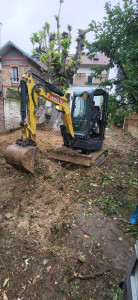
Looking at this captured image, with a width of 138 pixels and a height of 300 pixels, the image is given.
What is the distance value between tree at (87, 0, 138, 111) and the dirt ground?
Answer: 2.37 metres

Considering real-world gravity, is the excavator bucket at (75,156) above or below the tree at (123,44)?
below

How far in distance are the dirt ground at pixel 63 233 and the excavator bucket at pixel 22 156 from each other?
0.39 meters

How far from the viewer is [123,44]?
17.8 feet

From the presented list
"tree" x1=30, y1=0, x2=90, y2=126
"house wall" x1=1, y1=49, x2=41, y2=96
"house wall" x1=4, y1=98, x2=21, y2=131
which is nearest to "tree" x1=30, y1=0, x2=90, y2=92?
"tree" x1=30, y1=0, x2=90, y2=126

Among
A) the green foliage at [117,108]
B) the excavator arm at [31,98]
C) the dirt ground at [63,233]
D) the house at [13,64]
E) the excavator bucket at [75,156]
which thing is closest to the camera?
the dirt ground at [63,233]

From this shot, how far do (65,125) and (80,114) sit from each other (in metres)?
0.62

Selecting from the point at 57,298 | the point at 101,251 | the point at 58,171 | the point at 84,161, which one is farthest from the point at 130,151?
the point at 57,298

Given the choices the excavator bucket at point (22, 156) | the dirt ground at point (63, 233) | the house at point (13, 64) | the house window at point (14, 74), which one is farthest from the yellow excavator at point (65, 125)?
the house window at point (14, 74)

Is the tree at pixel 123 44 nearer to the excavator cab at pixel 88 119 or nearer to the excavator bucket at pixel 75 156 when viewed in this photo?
the excavator cab at pixel 88 119

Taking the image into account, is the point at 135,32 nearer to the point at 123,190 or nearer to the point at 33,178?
the point at 123,190

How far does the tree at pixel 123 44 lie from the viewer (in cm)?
392

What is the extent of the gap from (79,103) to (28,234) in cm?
390

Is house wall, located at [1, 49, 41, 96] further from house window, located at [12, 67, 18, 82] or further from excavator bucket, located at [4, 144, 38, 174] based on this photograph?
excavator bucket, located at [4, 144, 38, 174]

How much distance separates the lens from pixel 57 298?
6.43 ft
